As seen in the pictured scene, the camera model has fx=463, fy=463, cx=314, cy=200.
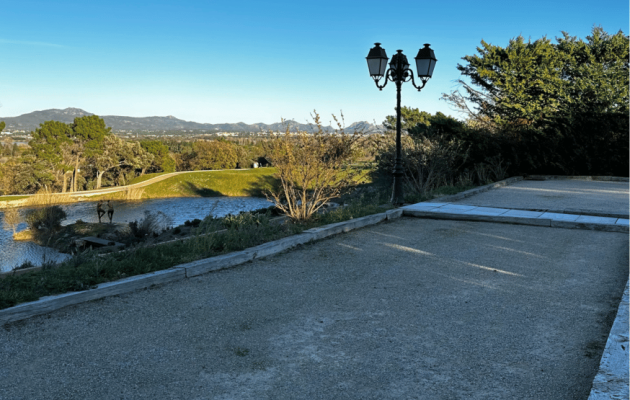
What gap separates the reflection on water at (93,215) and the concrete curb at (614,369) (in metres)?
4.89

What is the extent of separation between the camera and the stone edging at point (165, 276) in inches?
145

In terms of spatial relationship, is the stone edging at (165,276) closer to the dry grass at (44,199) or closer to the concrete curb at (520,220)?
the concrete curb at (520,220)

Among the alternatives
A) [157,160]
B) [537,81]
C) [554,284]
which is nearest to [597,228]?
[554,284]

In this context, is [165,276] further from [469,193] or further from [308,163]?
[469,193]

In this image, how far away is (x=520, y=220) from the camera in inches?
339

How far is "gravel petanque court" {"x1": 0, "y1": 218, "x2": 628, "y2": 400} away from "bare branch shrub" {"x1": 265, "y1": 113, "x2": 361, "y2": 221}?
2250 mm

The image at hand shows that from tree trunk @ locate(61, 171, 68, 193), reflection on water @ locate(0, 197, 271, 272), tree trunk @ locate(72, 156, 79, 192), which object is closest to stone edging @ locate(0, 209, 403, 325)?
reflection on water @ locate(0, 197, 271, 272)

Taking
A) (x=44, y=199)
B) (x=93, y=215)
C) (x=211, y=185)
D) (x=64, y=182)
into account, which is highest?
(x=64, y=182)

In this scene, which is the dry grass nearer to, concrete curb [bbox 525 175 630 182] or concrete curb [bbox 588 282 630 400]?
concrete curb [bbox 525 175 630 182]

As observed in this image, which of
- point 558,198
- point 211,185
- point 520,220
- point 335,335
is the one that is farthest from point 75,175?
point 335,335

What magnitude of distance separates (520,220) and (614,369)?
6276mm

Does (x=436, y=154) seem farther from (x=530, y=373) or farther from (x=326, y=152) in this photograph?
(x=530, y=373)

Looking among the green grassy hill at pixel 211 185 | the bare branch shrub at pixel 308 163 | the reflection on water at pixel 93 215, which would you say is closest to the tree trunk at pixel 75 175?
the green grassy hill at pixel 211 185

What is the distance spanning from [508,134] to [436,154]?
23.0 feet
